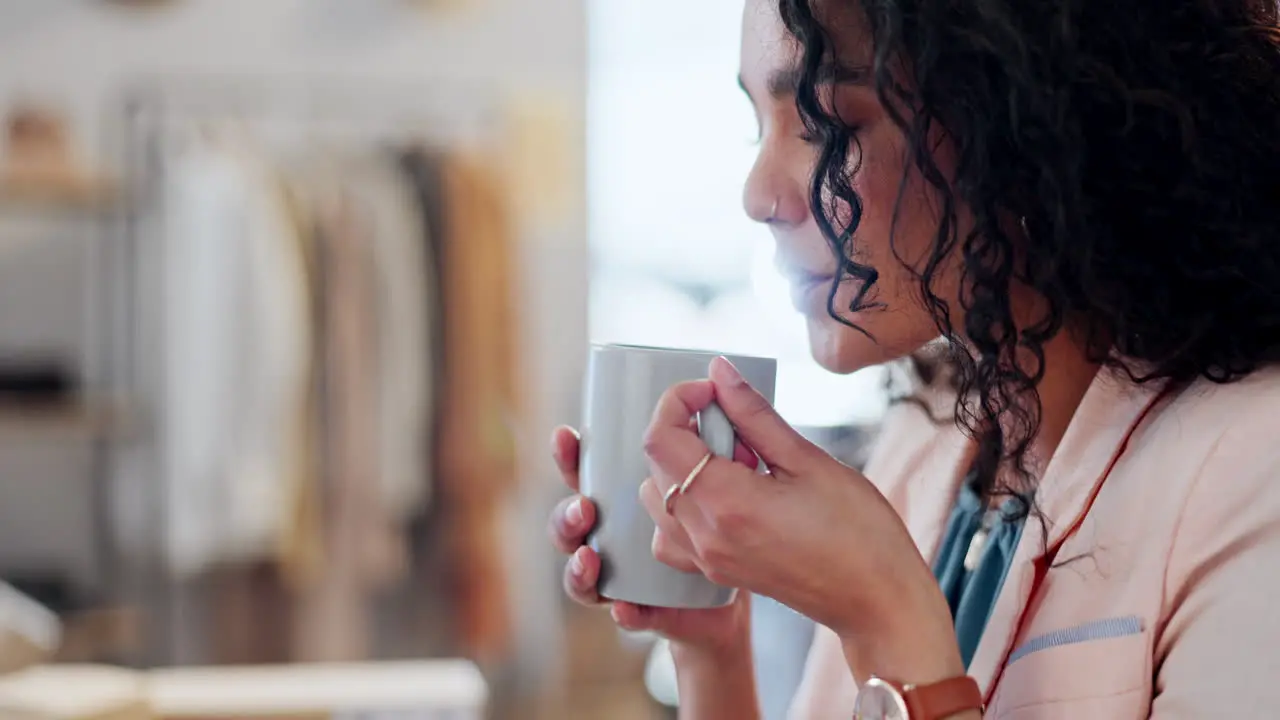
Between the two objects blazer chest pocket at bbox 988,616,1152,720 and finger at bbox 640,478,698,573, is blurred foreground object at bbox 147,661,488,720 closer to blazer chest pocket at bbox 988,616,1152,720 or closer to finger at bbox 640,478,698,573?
finger at bbox 640,478,698,573

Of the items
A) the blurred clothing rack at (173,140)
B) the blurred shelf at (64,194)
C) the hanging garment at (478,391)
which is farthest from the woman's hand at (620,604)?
the blurred shelf at (64,194)

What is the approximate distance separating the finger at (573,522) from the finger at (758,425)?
0.14 m

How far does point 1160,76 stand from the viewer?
69cm

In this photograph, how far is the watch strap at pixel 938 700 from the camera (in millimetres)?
582

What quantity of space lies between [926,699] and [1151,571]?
14 cm

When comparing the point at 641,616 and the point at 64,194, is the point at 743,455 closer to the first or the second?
the point at 641,616

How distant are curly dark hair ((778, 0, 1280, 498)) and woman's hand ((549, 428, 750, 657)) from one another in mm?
212

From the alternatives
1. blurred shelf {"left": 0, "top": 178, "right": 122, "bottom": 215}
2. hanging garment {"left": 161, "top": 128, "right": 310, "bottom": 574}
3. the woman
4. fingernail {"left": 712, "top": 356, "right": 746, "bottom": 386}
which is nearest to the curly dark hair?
the woman

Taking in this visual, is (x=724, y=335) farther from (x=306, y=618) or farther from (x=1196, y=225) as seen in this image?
(x=1196, y=225)

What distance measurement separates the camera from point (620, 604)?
0.79 metres

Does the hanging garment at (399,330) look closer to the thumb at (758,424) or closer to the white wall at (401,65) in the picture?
the white wall at (401,65)

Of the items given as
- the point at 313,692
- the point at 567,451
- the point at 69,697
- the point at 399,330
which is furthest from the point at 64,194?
the point at 567,451

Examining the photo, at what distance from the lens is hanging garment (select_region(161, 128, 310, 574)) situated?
2.33 metres

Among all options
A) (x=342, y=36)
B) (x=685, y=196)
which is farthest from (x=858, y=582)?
(x=342, y=36)
